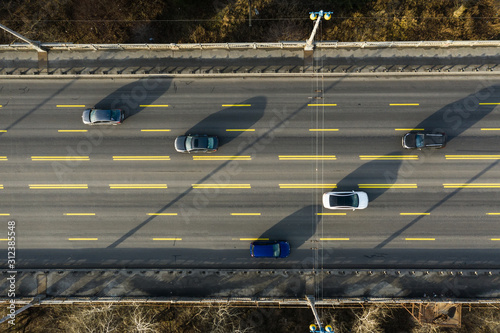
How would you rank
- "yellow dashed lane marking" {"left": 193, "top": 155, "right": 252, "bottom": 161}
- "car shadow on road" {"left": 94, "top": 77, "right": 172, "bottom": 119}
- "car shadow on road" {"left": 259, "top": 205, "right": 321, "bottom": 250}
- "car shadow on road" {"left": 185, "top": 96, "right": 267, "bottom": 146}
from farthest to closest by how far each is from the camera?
"car shadow on road" {"left": 94, "top": 77, "right": 172, "bottom": 119}, "car shadow on road" {"left": 185, "top": 96, "right": 267, "bottom": 146}, "yellow dashed lane marking" {"left": 193, "top": 155, "right": 252, "bottom": 161}, "car shadow on road" {"left": 259, "top": 205, "right": 321, "bottom": 250}

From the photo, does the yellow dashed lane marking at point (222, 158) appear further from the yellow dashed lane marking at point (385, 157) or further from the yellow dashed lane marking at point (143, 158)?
the yellow dashed lane marking at point (385, 157)

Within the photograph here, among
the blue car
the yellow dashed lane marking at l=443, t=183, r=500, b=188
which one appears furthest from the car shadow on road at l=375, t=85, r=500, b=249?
the blue car

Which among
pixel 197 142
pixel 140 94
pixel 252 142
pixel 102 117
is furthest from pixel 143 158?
pixel 252 142

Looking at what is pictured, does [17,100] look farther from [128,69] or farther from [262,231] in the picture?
[262,231]

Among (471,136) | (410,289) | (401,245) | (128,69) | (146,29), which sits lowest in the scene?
(410,289)

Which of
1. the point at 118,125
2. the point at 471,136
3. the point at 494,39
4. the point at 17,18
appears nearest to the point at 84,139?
the point at 118,125

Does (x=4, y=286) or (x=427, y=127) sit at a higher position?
(x=427, y=127)

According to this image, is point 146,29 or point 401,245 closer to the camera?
point 401,245

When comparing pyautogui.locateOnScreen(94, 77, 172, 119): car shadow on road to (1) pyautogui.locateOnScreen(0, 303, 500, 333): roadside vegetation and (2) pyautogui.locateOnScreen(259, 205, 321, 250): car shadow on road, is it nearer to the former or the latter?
(2) pyautogui.locateOnScreen(259, 205, 321, 250): car shadow on road
